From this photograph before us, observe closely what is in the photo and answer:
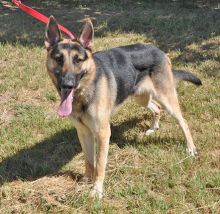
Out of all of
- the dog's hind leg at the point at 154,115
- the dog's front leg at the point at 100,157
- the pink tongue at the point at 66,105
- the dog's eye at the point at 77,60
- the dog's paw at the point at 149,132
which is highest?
the dog's eye at the point at 77,60

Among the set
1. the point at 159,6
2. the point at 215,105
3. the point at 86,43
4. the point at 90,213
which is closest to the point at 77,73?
the point at 86,43

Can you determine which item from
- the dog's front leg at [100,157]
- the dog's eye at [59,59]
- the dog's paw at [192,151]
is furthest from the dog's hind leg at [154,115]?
the dog's eye at [59,59]

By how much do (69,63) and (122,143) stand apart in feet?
5.86

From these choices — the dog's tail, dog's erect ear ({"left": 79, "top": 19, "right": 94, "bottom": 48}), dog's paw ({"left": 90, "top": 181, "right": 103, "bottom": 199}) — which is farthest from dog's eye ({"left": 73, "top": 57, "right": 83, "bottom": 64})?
the dog's tail

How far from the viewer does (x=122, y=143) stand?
218 inches

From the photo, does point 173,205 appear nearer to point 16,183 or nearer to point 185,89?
point 16,183

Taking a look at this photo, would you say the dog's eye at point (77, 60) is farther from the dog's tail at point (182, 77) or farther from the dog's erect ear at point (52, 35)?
the dog's tail at point (182, 77)

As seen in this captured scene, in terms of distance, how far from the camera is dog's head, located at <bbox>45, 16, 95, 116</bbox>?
13.4ft

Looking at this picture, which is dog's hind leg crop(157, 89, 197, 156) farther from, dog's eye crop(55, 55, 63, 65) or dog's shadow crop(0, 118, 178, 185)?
dog's eye crop(55, 55, 63, 65)

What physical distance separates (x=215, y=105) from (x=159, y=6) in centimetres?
625

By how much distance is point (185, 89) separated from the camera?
6734mm

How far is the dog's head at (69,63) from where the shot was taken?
13.4ft

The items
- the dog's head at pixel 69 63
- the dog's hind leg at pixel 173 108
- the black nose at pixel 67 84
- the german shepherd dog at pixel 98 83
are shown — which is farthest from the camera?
the dog's hind leg at pixel 173 108

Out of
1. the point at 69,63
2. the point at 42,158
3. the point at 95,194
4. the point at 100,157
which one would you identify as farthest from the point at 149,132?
the point at 69,63
